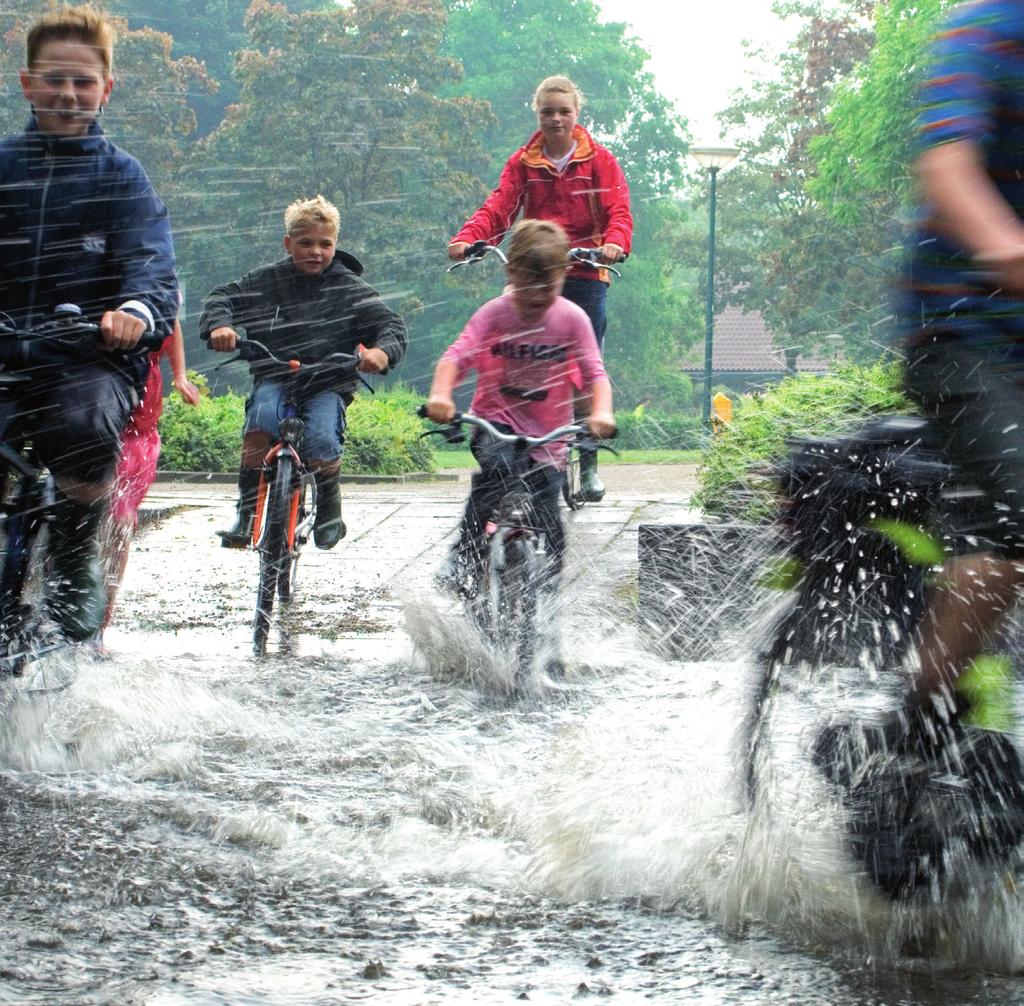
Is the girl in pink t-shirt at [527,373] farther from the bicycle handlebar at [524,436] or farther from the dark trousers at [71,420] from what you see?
the dark trousers at [71,420]

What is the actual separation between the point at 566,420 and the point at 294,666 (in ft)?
4.65

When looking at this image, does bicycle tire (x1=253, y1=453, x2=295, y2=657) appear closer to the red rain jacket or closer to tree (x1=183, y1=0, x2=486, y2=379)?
the red rain jacket

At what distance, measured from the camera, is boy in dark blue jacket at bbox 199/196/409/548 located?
24.7 feet

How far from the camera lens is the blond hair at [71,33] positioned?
5.09 m

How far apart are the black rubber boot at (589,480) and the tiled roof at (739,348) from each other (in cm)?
4946

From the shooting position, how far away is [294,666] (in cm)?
661

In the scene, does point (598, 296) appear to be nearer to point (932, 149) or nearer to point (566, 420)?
point (566, 420)

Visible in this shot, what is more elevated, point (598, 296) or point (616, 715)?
point (598, 296)

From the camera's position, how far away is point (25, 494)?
4.85 m

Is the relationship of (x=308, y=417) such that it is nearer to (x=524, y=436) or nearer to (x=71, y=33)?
(x=524, y=436)

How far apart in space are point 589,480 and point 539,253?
94.9 inches

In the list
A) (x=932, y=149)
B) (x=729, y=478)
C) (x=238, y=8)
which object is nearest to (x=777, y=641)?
(x=932, y=149)

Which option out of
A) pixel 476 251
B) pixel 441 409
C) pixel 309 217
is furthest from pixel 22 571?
pixel 476 251

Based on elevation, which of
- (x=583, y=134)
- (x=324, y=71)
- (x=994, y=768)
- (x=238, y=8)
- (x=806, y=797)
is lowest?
(x=806, y=797)
